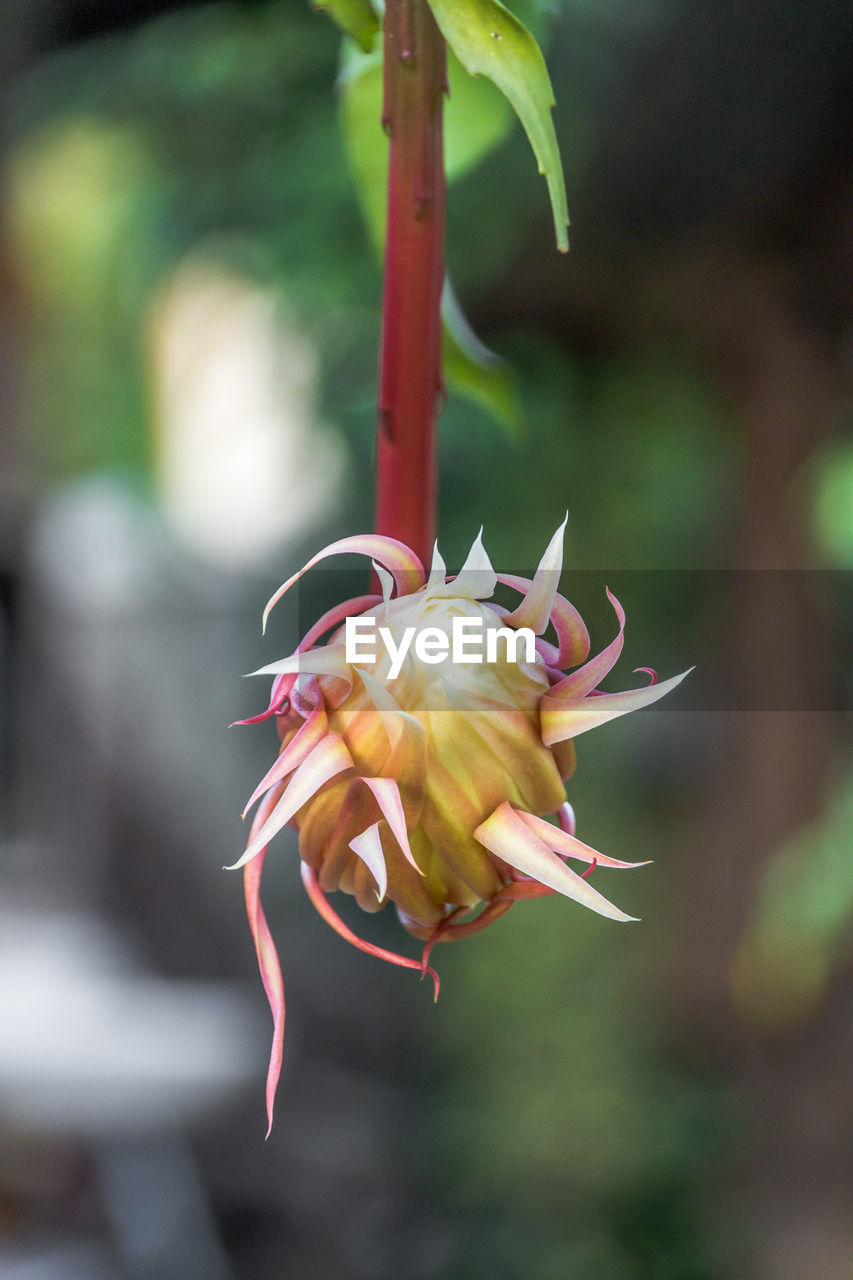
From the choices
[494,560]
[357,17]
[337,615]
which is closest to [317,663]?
[337,615]

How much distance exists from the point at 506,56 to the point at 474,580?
0.07m

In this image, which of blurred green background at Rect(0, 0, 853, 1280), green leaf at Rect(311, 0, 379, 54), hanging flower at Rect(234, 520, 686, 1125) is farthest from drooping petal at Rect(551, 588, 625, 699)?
blurred green background at Rect(0, 0, 853, 1280)

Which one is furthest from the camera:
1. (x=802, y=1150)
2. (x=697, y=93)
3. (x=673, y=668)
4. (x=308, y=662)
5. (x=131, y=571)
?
(x=131, y=571)

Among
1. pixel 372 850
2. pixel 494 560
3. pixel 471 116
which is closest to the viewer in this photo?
pixel 372 850

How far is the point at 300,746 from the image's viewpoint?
0.11 meters

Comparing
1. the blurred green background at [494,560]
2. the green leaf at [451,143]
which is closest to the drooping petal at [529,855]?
the green leaf at [451,143]

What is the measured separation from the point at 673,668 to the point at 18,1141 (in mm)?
1262

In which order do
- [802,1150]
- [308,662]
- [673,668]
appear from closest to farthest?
1. [308,662]
2. [673,668]
3. [802,1150]

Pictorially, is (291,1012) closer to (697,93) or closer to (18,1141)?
(18,1141)

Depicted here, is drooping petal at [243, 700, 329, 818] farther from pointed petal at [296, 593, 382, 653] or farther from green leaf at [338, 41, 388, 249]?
green leaf at [338, 41, 388, 249]

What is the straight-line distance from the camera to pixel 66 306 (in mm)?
1069

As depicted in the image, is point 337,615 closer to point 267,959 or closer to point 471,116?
point 267,959

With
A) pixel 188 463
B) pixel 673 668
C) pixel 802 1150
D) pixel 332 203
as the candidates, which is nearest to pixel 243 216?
pixel 332 203

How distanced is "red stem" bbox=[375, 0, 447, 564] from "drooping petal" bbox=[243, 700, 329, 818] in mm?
28
